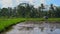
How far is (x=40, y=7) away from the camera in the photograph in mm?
53969

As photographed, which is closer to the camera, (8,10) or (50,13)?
(50,13)

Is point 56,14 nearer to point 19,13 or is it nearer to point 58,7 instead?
point 58,7

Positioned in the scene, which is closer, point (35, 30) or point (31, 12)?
point (35, 30)

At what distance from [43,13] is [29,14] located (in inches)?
232

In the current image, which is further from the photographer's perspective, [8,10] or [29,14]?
[8,10]

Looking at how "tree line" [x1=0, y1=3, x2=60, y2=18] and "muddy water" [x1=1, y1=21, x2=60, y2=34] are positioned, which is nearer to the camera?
"muddy water" [x1=1, y1=21, x2=60, y2=34]

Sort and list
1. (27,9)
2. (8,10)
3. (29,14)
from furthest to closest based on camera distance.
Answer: (8,10) < (27,9) < (29,14)

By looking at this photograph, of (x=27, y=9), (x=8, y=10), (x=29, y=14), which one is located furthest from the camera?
(x=8, y=10)

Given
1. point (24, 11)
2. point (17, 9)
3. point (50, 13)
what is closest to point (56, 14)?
point (50, 13)

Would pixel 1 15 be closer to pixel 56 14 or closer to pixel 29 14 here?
pixel 29 14

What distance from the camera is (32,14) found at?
49062mm

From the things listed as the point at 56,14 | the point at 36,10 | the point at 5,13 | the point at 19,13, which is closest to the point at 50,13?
the point at 56,14

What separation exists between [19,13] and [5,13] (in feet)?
16.2

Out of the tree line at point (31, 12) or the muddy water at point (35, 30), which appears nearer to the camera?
the muddy water at point (35, 30)
